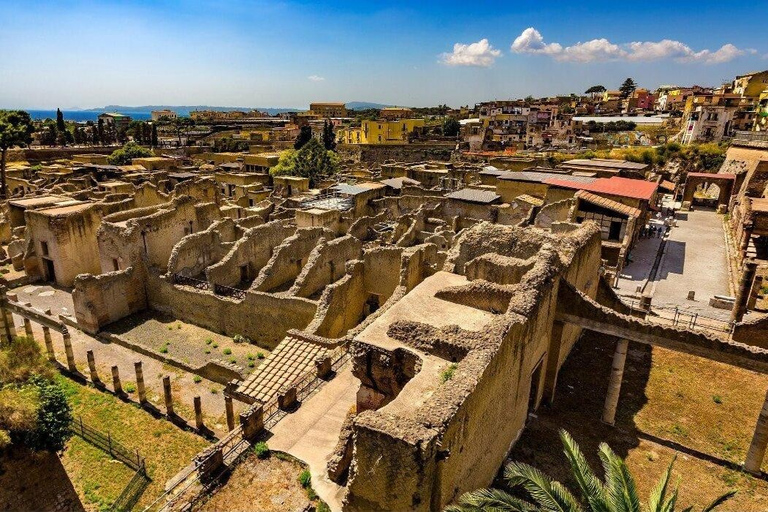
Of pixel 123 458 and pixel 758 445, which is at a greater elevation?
pixel 758 445

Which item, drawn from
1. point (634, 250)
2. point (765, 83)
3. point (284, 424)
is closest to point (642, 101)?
point (765, 83)

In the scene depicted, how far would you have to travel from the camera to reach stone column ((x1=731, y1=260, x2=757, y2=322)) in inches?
789

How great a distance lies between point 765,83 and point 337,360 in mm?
102888

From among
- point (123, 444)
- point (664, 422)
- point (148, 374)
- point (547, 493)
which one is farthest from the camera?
point (148, 374)

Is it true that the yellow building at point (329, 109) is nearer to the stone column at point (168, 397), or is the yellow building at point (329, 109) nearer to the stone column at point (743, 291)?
the stone column at point (743, 291)

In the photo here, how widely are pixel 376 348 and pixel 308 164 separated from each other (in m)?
53.9

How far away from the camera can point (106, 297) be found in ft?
76.0

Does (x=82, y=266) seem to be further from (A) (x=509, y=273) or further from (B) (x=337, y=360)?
(A) (x=509, y=273)

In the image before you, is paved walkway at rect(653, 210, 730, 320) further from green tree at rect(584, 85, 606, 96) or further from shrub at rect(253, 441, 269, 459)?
green tree at rect(584, 85, 606, 96)

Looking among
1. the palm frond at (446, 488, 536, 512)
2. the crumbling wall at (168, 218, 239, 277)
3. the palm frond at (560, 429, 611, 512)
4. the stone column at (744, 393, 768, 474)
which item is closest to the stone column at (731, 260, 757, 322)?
the stone column at (744, 393, 768, 474)

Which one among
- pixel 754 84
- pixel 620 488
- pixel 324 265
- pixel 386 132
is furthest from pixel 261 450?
pixel 754 84

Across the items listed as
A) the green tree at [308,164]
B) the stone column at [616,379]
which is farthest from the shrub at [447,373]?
the green tree at [308,164]

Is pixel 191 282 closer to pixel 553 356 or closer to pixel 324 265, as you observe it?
pixel 324 265

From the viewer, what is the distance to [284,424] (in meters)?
13.7
